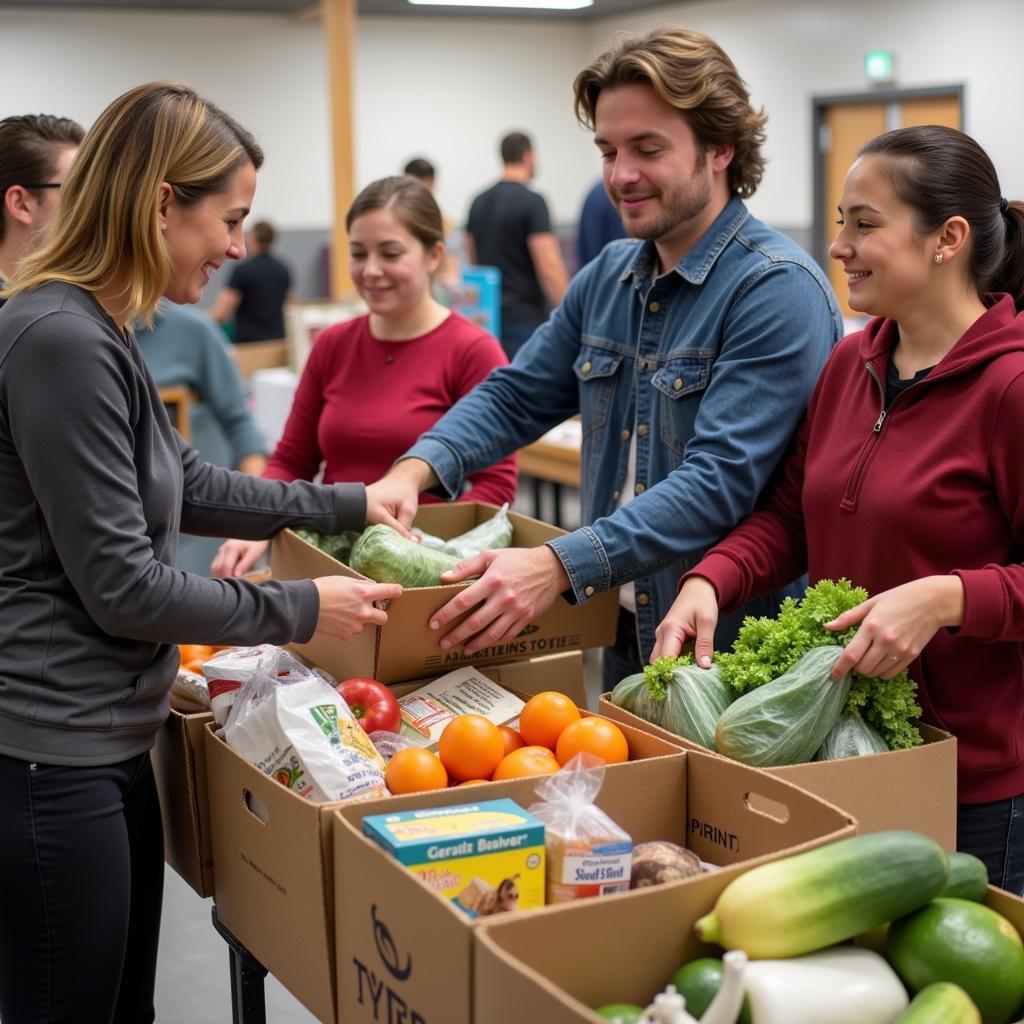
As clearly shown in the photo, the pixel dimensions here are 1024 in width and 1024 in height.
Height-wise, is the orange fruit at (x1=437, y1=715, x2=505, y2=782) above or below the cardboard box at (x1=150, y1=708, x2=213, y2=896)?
above

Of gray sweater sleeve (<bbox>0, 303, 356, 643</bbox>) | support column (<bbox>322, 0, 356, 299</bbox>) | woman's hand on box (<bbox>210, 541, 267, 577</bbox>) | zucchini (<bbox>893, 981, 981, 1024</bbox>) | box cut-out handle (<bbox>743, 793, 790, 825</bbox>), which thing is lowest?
zucchini (<bbox>893, 981, 981, 1024</bbox>)

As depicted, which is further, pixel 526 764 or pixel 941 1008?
pixel 526 764

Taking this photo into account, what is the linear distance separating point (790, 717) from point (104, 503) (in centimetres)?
81

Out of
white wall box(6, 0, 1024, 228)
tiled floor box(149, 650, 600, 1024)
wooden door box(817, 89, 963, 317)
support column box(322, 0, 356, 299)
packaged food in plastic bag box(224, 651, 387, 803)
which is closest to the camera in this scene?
packaged food in plastic bag box(224, 651, 387, 803)

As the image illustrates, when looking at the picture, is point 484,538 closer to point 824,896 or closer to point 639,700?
point 639,700

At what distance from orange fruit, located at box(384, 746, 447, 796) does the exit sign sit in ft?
30.0

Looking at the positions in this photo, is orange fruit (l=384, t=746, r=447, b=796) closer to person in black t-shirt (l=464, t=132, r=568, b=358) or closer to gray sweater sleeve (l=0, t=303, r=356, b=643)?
gray sweater sleeve (l=0, t=303, r=356, b=643)

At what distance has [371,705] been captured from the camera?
1685mm

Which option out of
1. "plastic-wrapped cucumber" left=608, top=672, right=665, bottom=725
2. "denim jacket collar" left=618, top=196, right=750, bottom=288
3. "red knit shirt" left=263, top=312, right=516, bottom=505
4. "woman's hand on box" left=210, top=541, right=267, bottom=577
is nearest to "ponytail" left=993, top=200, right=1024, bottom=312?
"denim jacket collar" left=618, top=196, right=750, bottom=288

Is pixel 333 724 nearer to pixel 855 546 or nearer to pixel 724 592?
pixel 724 592

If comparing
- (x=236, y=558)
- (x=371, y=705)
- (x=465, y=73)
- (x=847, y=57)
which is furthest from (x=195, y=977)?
(x=465, y=73)

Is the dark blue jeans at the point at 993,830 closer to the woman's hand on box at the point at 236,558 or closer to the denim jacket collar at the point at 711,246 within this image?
the denim jacket collar at the point at 711,246

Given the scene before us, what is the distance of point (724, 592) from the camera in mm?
1782

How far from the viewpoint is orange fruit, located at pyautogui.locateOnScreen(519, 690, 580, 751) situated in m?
1.61
